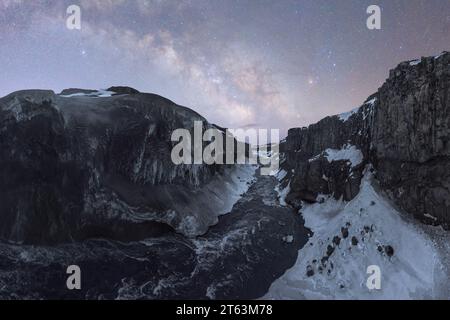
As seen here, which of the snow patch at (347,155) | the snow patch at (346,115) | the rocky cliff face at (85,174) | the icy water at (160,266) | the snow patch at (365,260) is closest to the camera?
the snow patch at (365,260)

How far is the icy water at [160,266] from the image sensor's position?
71.6ft

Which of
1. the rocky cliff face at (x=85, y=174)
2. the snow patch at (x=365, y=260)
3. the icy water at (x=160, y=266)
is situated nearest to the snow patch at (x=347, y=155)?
the snow patch at (x=365, y=260)

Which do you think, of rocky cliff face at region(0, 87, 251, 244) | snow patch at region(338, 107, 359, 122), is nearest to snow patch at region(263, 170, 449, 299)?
rocky cliff face at region(0, 87, 251, 244)

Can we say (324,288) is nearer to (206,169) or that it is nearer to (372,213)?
(372,213)

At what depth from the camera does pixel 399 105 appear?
31734 mm

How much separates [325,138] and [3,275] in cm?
5695

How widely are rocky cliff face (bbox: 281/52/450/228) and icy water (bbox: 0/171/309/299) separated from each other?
40.7 feet

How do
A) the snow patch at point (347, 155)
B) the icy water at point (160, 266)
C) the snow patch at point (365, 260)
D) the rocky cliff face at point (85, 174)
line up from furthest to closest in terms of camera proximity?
the snow patch at point (347, 155) → the rocky cliff face at point (85, 174) → the icy water at point (160, 266) → the snow patch at point (365, 260)

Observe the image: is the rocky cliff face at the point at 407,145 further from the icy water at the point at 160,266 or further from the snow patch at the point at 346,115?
the icy water at the point at 160,266

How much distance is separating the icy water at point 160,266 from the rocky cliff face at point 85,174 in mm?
2215

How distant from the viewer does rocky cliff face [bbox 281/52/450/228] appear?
1045 inches

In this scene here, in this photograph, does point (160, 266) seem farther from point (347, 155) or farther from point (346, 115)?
point (346, 115)

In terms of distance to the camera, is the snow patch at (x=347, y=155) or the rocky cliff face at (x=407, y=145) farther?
the snow patch at (x=347, y=155)

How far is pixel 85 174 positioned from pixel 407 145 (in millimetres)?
40514
